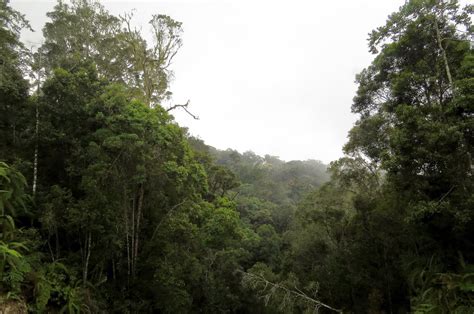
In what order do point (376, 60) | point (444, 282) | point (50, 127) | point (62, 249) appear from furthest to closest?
point (376, 60) < point (62, 249) < point (50, 127) < point (444, 282)

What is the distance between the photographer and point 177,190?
13914 mm

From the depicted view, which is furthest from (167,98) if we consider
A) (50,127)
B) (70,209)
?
(70,209)

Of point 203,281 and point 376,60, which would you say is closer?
point 376,60

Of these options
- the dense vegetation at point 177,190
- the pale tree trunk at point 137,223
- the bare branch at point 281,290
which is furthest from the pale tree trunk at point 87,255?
the bare branch at point 281,290

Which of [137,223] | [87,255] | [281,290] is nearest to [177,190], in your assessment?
[137,223]

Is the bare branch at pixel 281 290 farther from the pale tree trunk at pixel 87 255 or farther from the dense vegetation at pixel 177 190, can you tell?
the pale tree trunk at pixel 87 255

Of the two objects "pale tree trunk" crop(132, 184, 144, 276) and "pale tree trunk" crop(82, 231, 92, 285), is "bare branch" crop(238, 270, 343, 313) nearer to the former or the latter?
"pale tree trunk" crop(132, 184, 144, 276)

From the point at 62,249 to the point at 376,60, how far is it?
1377cm

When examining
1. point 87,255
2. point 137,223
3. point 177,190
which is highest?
point 177,190

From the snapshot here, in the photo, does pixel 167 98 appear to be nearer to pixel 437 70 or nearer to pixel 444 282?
pixel 437 70

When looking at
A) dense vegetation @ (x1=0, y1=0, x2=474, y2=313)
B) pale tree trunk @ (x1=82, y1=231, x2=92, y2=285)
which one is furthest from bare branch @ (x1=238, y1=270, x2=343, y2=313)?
pale tree trunk @ (x1=82, y1=231, x2=92, y2=285)

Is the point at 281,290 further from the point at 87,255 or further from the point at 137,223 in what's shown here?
the point at 87,255

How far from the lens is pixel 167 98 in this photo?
19844mm

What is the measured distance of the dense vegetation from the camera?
9461mm
